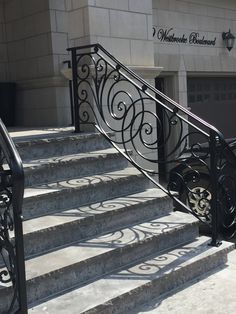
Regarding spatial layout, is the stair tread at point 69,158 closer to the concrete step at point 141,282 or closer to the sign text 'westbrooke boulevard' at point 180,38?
the concrete step at point 141,282

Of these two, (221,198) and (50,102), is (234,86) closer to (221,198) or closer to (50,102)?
(50,102)

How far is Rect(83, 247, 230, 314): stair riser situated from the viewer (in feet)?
11.1

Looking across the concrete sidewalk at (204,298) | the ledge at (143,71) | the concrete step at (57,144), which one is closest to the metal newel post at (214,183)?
the concrete sidewalk at (204,298)

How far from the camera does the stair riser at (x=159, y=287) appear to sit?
133 inches

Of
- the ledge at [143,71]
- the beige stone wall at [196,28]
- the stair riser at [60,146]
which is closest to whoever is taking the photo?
the stair riser at [60,146]

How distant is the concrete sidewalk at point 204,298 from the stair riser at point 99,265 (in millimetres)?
421

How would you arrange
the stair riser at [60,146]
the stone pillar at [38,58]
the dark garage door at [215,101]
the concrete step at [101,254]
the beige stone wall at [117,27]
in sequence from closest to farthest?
the concrete step at [101,254]
the stair riser at [60,146]
the beige stone wall at [117,27]
the stone pillar at [38,58]
the dark garage door at [215,101]

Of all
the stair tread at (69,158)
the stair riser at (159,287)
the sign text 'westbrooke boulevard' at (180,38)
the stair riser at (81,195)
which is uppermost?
the sign text 'westbrooke boulevard' at (180,38)

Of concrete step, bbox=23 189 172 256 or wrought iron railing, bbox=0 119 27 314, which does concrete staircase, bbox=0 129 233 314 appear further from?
wrought iron railing, bbox=0 119 27 314

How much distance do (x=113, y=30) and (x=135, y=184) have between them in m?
2.26

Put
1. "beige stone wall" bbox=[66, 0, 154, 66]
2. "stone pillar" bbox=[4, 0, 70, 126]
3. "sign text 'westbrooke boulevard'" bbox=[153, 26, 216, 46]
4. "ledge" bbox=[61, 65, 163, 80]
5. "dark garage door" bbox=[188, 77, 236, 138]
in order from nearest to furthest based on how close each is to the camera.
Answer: "beige stone wall" bbox=[66, 0, 154, 66]
"ledge" bbox=[61, 65, 163, 80]
"stone pillar" bbox=[4, 0, 70, 126]
"sign text 'westbrooke boulevard'" bbox=[153, 26, 216, 46]
"dark garage door" bbox=[188, 77, 236, 138]

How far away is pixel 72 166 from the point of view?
4.76 meters

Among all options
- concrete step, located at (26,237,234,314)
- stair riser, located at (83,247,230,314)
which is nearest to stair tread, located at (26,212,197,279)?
concrete step, located at (26,237,234,314)

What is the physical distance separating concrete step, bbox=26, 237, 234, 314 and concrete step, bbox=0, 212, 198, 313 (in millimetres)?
72
